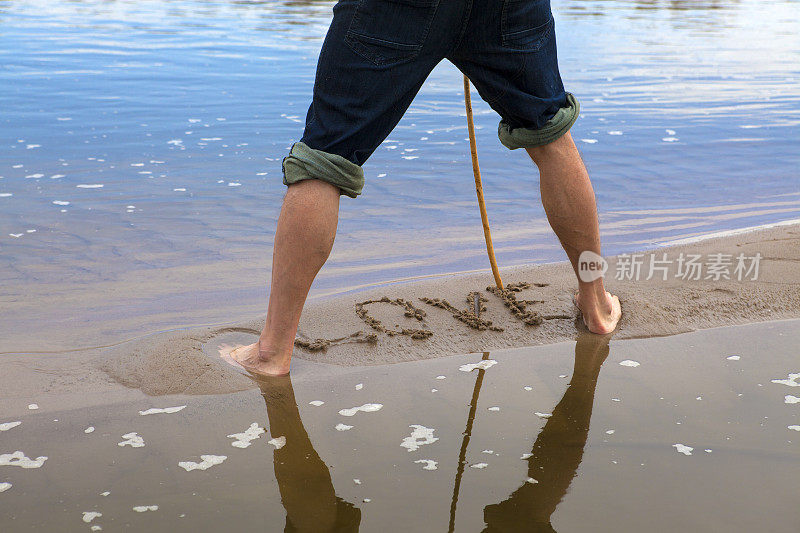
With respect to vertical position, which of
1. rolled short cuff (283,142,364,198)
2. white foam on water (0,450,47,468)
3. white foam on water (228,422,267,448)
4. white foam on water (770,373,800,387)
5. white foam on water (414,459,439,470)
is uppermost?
rolled short cuff (283,142,364,198)

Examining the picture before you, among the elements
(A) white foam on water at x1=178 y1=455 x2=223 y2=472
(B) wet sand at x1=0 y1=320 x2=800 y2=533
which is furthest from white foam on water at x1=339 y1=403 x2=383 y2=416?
(A) white foam on water at x1=178 y1=455 x2=223 y2=472

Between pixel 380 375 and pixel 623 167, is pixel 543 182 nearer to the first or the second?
pixel 380 375

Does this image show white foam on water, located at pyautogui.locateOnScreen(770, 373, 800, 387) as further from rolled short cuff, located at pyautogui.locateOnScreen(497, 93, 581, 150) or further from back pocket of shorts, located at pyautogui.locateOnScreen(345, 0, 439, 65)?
back pocket of shorts, located at pyautogui.locateOnScreen(345, 0, 439, 65)

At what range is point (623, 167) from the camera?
4988 millimetres

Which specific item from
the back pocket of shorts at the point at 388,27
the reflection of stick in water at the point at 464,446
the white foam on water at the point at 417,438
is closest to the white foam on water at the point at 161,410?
the white foam on water at the point at 417,438

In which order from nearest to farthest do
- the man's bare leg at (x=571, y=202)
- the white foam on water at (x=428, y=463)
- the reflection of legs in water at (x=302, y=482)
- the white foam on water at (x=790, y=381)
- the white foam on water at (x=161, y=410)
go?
the reflection of legs in water at (x=302, y=482) → the white foam on water at (x=428, y=463) → the white foam on water at (x=161, y=410) → the white foam on water at (x=790, y=381) → the man's bare leg at (x=571, y=202)

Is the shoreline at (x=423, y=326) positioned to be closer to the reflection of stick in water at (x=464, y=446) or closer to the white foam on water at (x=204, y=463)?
the reflection of stick in water at (x=464, y=446)

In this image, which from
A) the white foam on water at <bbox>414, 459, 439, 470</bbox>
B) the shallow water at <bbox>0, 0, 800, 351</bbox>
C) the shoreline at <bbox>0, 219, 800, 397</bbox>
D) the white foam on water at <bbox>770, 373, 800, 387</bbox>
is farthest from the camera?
the shallow water at <bbox>0, 0, 800, 351</bbox>

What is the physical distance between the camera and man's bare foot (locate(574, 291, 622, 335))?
8.30 ft

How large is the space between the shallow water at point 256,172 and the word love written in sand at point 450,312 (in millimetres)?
479

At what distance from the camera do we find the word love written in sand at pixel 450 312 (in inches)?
97.0

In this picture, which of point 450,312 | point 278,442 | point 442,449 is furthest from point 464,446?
point 450,312

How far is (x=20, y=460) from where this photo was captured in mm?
1765

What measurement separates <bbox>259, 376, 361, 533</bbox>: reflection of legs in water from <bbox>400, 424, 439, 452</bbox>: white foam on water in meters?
0.21
